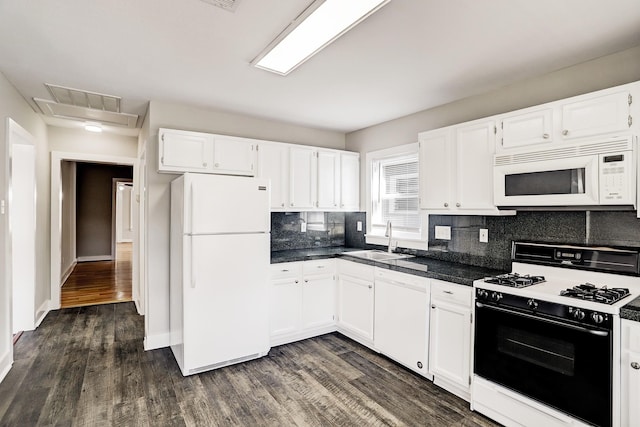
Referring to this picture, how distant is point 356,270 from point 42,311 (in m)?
4.04

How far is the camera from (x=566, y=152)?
2225 mm

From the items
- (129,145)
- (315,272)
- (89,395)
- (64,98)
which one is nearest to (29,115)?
(64,98)

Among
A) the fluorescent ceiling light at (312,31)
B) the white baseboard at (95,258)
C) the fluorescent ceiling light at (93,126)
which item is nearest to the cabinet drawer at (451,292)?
the fluorescent ceiling light at (312,31)

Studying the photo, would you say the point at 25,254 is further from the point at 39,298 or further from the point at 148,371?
the point at 148,371

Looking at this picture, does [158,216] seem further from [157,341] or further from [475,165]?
[475,165]

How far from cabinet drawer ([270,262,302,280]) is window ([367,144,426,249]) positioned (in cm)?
114

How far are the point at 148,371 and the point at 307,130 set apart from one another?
10.4ft

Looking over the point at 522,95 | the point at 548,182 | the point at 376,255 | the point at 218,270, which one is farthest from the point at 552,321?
the point at 218,270

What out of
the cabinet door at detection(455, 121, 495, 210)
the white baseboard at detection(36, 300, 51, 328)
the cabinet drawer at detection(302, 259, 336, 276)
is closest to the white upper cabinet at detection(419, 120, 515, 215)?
the cabinet door at detection(455, 121, 495, 210)

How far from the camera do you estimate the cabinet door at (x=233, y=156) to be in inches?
137

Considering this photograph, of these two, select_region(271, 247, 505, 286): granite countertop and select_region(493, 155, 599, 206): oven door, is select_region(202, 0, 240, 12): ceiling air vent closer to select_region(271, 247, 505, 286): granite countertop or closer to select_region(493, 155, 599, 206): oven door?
select_region(493, 155, 599, 206): oven door

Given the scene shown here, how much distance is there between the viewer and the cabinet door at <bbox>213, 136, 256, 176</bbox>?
11.4 ft

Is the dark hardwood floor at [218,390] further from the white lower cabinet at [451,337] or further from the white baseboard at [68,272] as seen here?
the white baseboard at [68,272]

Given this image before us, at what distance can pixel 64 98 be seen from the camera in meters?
3.31
